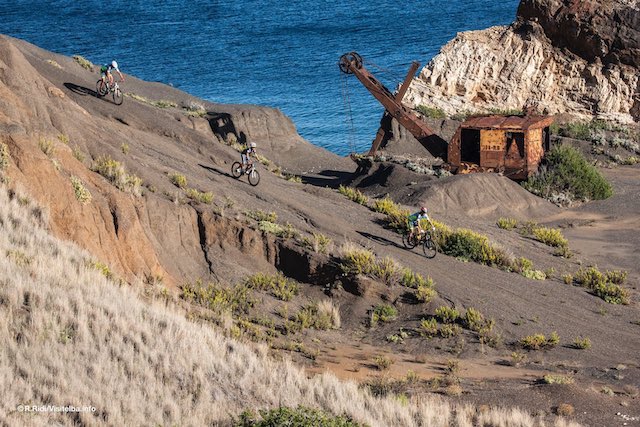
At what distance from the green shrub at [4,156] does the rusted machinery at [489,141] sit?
24997 mm

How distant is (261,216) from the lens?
25875 mm

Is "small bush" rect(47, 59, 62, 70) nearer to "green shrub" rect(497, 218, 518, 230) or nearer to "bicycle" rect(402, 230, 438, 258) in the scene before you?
"green shrub" rect(497, 218, 518, 230)

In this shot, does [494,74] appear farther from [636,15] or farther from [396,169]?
[396,169]

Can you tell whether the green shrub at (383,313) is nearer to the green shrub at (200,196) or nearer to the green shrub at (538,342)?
the green shrub at (538,342)

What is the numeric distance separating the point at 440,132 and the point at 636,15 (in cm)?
1408

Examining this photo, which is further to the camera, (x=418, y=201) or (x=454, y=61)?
(x=454, y=61)

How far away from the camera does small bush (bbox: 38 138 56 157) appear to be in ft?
72.4

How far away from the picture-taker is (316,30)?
99.8 metres

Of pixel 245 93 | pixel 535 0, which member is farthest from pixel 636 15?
pixel 245 93

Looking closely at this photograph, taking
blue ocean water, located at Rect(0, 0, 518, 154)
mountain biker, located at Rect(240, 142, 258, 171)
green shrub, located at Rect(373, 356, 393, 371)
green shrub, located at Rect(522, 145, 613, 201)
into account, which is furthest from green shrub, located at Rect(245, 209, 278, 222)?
blue ocean water, located at Rect(0, 0, 518, 154)

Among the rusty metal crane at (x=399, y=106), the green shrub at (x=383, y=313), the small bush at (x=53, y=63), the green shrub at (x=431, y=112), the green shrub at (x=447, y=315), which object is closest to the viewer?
the green shrub at (x=447, y=315)

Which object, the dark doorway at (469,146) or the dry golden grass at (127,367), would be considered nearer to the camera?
the dry golden grass at (127,367)

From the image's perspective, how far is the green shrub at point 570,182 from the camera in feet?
132

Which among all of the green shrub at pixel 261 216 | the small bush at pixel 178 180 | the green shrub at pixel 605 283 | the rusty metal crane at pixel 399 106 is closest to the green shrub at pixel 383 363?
the green shrub at pixel 261 216
